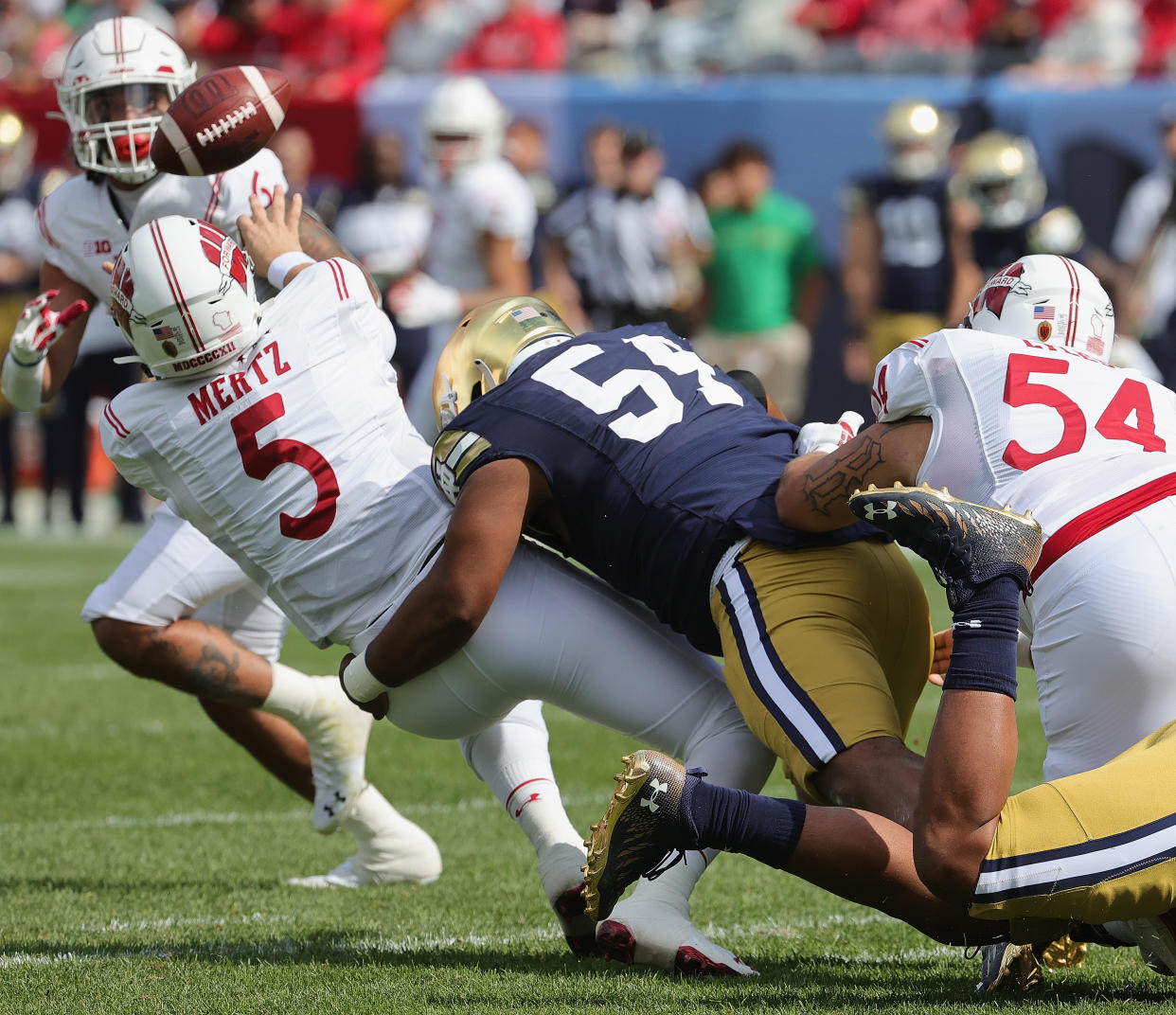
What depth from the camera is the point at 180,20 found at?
13148mm

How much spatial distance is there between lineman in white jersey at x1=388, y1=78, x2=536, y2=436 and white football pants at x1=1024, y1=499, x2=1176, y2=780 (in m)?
4.34

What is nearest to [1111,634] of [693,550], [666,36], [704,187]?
[693,550]

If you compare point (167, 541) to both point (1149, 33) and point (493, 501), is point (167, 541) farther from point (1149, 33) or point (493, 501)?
point (1149, 33)

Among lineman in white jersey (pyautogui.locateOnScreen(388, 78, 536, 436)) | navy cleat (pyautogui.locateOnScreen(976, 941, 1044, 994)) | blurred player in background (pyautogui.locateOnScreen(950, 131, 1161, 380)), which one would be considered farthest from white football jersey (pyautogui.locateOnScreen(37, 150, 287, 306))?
blurred player in background (pyautogui.locateOnScreen(950, 131, 1161, 380))

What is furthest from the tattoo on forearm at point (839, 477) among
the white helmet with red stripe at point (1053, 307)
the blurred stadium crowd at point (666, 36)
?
the blurred stadium crowd at point (666, 36)

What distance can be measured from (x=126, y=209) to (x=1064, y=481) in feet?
8.30

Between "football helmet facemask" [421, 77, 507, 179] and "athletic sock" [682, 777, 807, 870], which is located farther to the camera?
"football helmet facemask" [421, 77, 507, 179]

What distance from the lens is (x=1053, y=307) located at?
3189 millimetres

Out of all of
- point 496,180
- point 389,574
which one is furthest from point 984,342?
point 496,180

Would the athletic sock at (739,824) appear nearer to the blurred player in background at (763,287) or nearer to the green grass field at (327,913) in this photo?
the green grass field at (327,913)

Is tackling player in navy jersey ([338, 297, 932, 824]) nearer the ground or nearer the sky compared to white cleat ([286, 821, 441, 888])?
nearer the sky

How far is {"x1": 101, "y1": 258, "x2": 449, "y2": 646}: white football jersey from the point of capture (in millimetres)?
3379

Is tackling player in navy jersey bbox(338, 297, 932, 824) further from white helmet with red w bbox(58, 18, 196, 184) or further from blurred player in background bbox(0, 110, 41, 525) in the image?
blurred player in background bbox(0, 110, 41, 525)

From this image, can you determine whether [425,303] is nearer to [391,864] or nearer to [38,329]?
[38,329]
